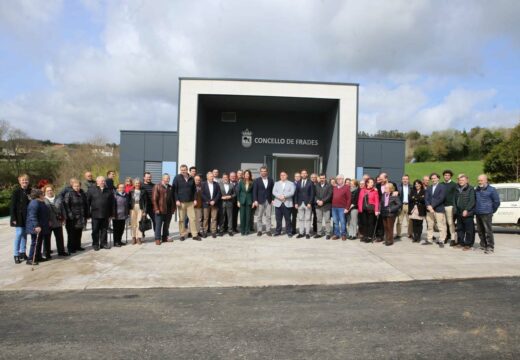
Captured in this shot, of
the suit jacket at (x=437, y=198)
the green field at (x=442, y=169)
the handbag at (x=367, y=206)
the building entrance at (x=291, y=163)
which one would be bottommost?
the handbag at (x=367, y=206)

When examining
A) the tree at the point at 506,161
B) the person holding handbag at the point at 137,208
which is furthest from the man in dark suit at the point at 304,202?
the tree at the point at 506,161

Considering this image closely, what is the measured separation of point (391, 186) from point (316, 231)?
248 centimetres

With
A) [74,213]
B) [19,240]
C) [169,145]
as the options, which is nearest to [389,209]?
[74,213]

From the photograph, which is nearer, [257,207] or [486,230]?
[486,230]

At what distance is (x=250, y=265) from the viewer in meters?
7.44

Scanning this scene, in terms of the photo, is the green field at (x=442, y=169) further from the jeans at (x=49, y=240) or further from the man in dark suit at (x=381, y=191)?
the jeans at (x=49, y=240)

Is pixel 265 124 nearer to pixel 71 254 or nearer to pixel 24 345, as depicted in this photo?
pixel 71 254

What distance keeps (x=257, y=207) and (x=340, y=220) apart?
222cm

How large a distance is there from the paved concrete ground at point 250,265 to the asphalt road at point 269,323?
50 centimetres

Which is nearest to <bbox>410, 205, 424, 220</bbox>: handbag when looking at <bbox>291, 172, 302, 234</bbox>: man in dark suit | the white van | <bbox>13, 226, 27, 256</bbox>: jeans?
<bbox>291, 172, 302, 234</bbox>: man in dark suit

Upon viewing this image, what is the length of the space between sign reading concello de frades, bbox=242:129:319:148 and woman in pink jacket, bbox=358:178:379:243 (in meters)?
9.58

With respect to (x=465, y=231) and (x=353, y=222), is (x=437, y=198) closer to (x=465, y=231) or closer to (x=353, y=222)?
(x=465, y=231)

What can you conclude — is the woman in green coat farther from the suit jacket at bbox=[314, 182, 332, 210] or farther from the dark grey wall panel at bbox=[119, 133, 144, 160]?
the dark grey wall panel at bbox=[119, 133, 144, 160]

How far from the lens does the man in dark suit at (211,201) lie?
10.4 metres
